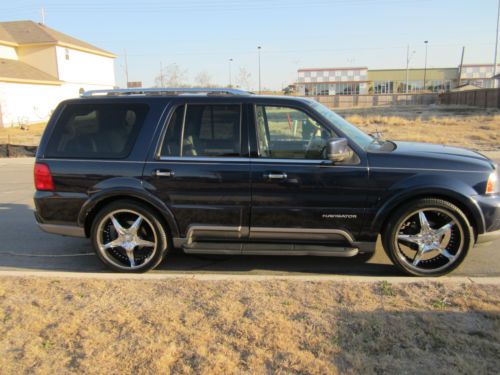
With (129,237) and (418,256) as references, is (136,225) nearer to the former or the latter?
(129,237)

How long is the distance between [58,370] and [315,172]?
2.76m

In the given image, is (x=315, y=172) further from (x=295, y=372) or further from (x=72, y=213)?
(x=72, y=213)

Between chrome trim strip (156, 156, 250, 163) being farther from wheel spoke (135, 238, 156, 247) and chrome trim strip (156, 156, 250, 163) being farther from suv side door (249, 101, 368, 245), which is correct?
wheel spoke (135, 238, 156, 247)

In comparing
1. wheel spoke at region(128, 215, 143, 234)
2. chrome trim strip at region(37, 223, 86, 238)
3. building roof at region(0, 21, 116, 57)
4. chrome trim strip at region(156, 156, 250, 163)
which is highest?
building roof at region(0, 21, 116, 57)

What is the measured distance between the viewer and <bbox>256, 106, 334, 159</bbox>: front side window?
181 inches

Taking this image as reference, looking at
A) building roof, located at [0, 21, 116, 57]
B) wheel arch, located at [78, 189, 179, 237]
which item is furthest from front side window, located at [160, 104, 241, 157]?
building roof, located at [0, 21, 116, 57]

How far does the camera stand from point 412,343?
10.2ft

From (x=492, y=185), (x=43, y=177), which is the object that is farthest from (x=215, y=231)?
(x=492, y=185)

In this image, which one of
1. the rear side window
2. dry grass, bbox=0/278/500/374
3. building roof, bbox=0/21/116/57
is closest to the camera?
dry grass, bbox=0/278/500/374

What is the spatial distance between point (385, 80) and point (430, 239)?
111m

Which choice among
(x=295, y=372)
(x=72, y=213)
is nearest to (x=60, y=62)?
(x=72, y=213)

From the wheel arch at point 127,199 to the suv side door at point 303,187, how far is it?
0.86 metres

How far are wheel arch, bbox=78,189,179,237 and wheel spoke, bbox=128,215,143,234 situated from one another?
17 centimetres

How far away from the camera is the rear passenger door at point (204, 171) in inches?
180
